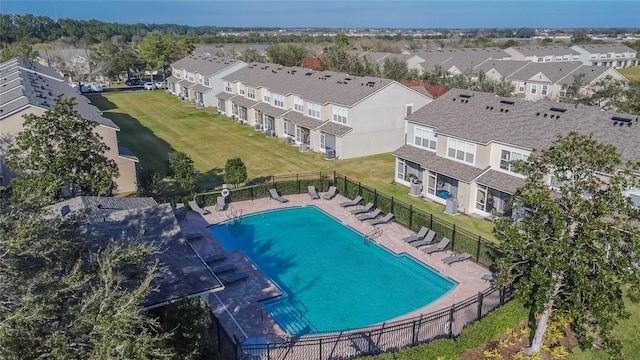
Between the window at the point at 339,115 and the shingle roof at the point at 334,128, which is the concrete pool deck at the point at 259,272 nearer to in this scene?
the shingle roof at the point at 334,128

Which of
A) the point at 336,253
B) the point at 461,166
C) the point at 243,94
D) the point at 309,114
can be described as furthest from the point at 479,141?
the point at 243,94

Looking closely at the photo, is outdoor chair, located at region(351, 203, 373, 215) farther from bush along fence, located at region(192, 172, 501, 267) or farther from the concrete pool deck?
bush along fence, located at region(192, 172, 501, 267)

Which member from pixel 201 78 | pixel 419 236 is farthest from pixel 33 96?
pixel 201 78

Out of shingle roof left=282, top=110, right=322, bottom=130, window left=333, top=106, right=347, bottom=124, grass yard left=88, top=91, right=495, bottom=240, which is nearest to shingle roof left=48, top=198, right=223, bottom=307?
grass yard left=88, top=91, right=495, bottom=240

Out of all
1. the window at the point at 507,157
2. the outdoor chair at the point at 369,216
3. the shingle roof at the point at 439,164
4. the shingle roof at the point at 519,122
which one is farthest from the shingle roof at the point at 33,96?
the window at the point at 507,157

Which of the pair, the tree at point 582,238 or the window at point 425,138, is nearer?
the tree at point 582,238

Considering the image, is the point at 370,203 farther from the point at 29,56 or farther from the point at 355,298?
the point at 29,56
